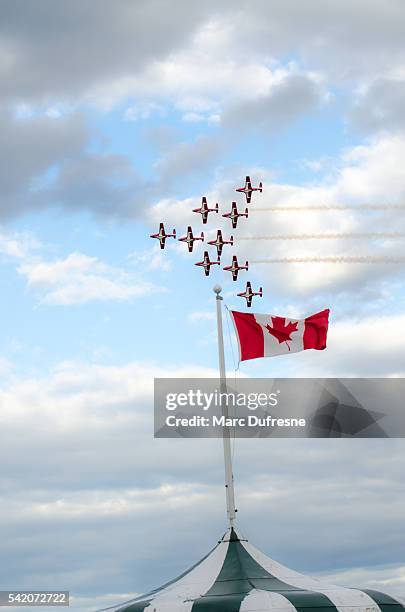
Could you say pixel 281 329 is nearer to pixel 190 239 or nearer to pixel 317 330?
pixel 317 330

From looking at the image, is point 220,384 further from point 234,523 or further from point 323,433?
point 323,433

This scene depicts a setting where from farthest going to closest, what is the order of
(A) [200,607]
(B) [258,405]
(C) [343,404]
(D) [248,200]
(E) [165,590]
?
(D) [248,200] < (C) [343,404] < (B) [258,405] < (E) [165,590] < (A) [200,607]

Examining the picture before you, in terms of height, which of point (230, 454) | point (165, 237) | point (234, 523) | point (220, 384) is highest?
point (165, 237)

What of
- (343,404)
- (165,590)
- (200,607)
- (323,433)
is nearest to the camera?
(200,607)

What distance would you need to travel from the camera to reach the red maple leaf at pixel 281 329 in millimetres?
36156

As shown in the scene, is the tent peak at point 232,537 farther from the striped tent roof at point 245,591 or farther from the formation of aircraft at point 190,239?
the formation of aircraft at point 190,239

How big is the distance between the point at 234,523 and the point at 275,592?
180 inches

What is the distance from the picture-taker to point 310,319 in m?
36.9

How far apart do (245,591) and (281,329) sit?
9.88m

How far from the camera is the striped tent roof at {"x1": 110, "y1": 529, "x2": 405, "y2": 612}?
30078mm

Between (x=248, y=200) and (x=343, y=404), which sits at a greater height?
(x=248, y=200)

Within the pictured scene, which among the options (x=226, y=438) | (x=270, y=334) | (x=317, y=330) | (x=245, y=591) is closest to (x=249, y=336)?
(x=270, y=334)

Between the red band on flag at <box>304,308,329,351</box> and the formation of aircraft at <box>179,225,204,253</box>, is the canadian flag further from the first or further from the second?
the formation of aircraft at <box>179,225,204,253</box>

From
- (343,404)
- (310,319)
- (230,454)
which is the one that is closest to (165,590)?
(230,454)
